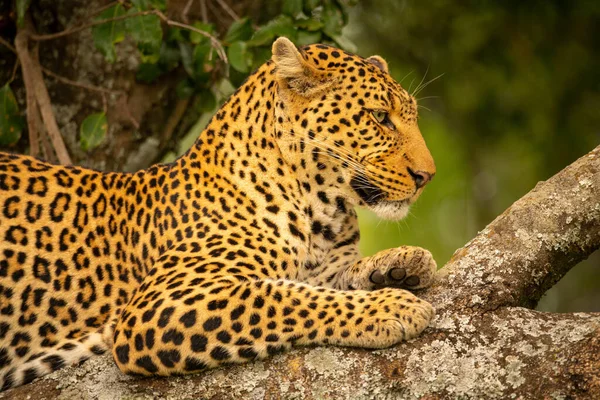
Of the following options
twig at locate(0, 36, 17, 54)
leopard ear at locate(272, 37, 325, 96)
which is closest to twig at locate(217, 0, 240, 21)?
twig at locate(0, 36, 17, 54)

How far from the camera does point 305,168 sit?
6715mm

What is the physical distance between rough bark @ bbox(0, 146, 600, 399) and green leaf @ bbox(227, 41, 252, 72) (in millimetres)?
3072

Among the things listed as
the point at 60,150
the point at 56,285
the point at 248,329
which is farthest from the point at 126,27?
the point at 248,329

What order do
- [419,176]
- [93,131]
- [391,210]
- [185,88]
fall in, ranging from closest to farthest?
[419,176] < [391,210] < [93,131] < [185,88]

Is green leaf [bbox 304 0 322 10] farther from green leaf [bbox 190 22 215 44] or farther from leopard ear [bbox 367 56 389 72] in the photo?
leopard ear [bbox 367 56 389 72]

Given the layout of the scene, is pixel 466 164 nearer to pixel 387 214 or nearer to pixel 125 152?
pixel 125 152

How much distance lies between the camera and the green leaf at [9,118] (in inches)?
336

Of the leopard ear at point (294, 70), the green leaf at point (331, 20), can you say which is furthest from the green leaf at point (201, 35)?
the leopard ear at point (294, 70)

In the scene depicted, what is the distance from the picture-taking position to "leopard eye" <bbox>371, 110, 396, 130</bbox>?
675cm

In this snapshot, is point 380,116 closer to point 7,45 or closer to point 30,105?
point 30,105

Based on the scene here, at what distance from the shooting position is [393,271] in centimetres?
641

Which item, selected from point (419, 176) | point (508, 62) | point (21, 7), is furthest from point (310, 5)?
point (508, 62)

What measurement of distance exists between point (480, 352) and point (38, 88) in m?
5.25

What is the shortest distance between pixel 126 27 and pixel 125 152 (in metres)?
1.55
